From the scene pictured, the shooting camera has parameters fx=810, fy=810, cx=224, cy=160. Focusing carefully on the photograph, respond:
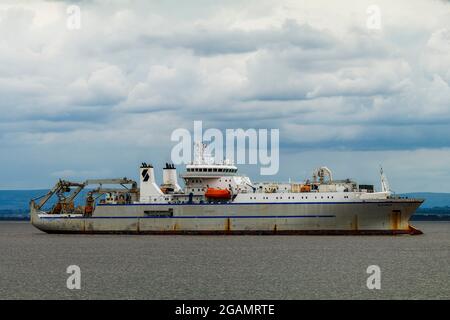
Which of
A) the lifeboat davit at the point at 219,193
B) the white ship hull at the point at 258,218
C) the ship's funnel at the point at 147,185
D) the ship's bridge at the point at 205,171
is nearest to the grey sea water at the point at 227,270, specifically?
the white ship hull at the point at 258,218

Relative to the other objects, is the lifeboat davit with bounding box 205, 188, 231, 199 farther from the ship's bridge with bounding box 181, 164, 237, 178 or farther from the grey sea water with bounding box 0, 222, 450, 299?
the grey sea water with bounding box 0, 222, 450, 299

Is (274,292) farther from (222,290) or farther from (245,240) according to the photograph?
(245,240)

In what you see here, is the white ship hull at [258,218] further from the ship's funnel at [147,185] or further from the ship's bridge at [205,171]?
the ship's bridge at [205,171]

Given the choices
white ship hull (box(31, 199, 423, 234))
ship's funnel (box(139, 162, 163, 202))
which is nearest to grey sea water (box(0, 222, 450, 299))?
white ship hull (box(31, 199, 423, 234))

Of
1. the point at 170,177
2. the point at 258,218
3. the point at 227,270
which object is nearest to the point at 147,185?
the point at 170,177

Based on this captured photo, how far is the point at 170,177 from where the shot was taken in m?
82.4

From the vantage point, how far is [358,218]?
71062 mm

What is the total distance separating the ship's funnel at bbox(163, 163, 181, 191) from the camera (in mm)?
82062

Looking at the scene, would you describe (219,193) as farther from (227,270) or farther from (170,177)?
(227,270)

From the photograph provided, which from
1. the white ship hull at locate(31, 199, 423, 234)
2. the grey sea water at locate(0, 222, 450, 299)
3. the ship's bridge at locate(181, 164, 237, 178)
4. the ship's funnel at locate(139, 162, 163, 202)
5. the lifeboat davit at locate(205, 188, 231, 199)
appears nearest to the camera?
the grey sea water at locate(0, 222, 450, 299)

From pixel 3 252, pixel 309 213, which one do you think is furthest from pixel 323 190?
pixel 3 252

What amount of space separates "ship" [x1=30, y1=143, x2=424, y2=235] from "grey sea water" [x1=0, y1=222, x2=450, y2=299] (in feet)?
6.08

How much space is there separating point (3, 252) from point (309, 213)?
27687 millimetres
